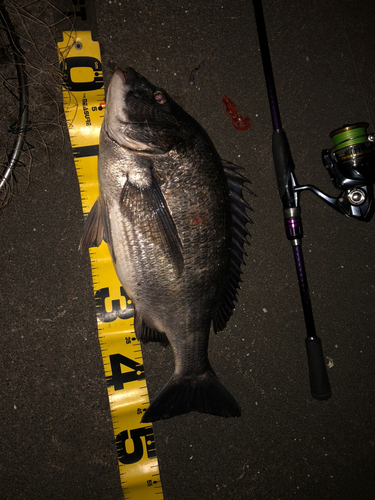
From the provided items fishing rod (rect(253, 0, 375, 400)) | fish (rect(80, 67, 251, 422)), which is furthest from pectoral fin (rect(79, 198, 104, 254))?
fishing rod (rect(253, 0, 375, 400))

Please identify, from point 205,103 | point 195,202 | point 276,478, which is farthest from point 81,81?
point 276,478

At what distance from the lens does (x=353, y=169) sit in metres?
1.94

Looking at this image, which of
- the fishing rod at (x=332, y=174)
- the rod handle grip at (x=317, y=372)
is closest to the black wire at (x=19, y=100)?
the fishing rod at (x=332, y=174)

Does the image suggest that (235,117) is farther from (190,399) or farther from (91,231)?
(190,399)

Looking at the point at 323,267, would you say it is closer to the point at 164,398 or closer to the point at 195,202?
the point at 195,202

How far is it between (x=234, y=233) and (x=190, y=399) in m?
1.04

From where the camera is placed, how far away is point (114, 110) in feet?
5.12

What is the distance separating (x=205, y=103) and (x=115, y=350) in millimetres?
1858

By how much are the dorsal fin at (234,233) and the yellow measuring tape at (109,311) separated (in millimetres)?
642

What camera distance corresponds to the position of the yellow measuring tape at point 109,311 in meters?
2.02

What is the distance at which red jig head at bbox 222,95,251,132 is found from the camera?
2227mm

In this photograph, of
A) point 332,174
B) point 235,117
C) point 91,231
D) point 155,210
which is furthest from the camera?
point 235,117

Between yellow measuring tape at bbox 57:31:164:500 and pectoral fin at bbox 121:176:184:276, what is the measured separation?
577 millimetres

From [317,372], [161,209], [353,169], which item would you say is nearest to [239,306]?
[317,372]
